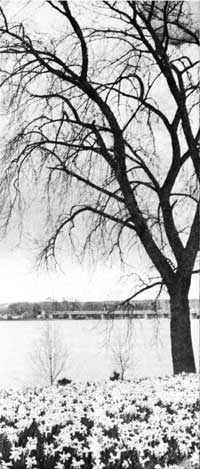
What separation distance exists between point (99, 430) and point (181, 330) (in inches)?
228

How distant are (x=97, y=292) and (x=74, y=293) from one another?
106 centimetres

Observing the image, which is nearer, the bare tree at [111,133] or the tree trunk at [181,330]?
the bare tree at [111,133]

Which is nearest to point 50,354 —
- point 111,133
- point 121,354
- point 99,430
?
point 121,354

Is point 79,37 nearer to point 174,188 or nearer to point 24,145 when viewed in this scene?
point 24,145

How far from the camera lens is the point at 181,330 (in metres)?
9.02

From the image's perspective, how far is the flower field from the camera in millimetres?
A: 3057

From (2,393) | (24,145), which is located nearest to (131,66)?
(24,145)

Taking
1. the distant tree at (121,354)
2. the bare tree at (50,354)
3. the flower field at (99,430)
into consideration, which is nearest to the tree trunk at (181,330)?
the distant tree at (121,354)

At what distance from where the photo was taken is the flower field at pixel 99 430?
3.06 m

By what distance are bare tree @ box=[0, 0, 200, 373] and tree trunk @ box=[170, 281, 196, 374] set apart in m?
0.02

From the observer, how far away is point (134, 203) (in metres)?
8.49

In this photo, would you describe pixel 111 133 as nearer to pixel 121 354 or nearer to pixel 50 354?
pixel 121 354

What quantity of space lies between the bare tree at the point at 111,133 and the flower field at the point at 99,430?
3.47m

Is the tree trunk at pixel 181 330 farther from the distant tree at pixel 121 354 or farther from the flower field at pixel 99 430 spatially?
the flower field at pixel 99 430
